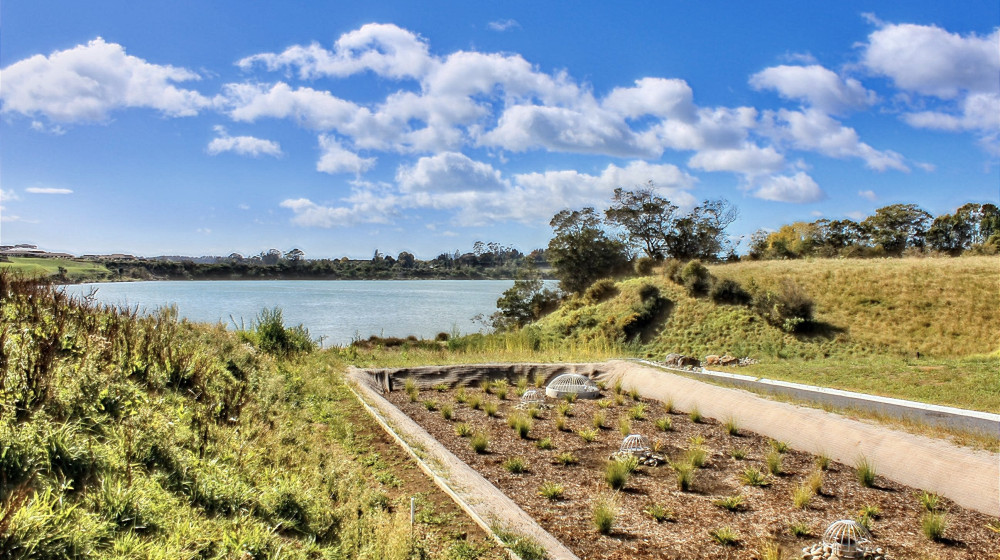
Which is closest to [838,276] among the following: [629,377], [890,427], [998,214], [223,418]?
[629,377]

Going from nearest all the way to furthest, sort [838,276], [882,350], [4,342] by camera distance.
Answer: [4,342]
[882,350]
[838,276]

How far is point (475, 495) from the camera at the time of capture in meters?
4.32

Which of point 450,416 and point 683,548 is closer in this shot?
point 683,548

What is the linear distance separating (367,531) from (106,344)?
3342 mm

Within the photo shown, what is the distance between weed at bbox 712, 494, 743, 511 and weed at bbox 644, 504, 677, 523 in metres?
0.42

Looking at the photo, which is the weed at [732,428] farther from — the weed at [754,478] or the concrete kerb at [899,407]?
the weed at [754,478]

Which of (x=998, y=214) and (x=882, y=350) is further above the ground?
(x=998, y=214)

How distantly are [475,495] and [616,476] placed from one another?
1347 mm

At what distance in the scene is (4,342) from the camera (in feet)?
14.9

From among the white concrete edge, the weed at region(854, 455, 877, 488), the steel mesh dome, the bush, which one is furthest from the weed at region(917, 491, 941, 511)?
the bush

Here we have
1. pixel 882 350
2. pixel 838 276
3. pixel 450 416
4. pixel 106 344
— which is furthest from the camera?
pixel 838 276

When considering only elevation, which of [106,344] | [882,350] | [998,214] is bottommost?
[882,350]

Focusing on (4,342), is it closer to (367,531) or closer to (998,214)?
(367,531)

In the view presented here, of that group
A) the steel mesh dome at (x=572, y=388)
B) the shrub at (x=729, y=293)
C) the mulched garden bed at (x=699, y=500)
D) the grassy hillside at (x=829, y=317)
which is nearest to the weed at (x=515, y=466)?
the mulched garden bed at (x=699, y=500)
